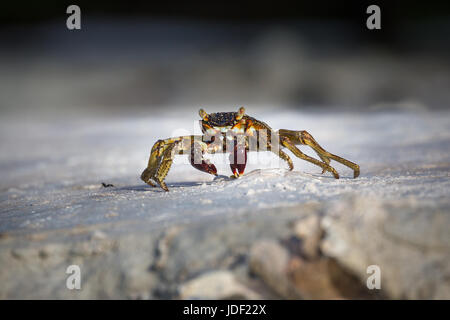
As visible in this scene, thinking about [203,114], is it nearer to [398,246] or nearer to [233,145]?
[233,145]

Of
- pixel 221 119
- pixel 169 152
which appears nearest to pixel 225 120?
pixel 221 119

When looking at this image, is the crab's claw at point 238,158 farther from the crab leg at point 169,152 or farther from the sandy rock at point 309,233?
the sandy rock at point 309,233

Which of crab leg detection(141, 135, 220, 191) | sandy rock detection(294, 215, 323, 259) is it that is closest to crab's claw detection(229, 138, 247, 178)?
crab leg detection(141, 135, 220, 191)

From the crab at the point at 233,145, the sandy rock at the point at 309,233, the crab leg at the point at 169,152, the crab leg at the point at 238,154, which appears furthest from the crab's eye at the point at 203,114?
the sandy rock at the point at 309,233

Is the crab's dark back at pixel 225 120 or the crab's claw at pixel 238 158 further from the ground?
the crab's dark back at pixel 225 120

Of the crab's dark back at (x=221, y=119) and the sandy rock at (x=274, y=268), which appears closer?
the sandy rock at (x=274, y=268)

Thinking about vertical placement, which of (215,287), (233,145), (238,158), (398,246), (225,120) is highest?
(225,120)

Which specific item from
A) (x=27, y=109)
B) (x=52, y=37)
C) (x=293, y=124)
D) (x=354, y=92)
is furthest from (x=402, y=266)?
(x=52, y=37)

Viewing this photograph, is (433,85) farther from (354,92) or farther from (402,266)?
(402,266)
